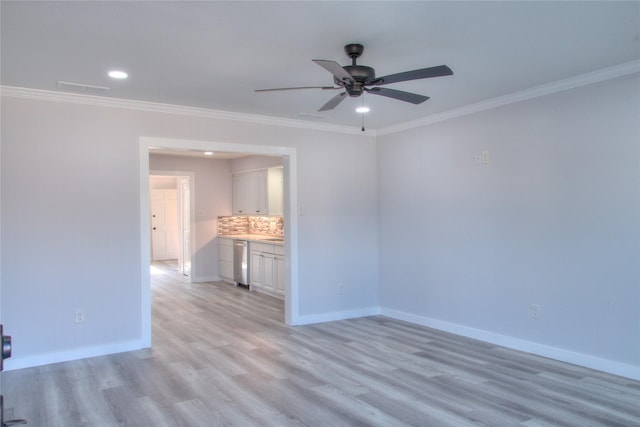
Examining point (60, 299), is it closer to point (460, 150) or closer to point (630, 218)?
point (460, 150)

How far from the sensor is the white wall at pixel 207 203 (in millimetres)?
8703

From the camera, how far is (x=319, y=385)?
3.51 meters

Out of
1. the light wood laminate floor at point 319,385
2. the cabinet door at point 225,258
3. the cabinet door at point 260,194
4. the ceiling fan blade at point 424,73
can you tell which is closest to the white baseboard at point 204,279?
the cabinet door at point 225,258

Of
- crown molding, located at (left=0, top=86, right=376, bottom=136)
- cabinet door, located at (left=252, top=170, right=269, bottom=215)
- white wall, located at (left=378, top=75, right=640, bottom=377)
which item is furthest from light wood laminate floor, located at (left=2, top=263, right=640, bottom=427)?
cabinet door, located at (left=252, top=170, right=269, bottom=215)

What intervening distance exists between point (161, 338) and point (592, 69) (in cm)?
475

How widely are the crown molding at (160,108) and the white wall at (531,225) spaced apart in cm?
108

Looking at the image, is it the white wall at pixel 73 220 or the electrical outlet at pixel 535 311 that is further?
the electrical outlet at pixel 535 311

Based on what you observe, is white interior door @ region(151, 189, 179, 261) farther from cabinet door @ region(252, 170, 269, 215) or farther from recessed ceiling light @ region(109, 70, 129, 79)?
recessed ceiling light @ region(109, 70, 129, 79)

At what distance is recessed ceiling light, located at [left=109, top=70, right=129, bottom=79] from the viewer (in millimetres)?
3537

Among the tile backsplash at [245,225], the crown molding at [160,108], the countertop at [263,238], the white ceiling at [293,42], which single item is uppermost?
the white ceiling at [293,42]

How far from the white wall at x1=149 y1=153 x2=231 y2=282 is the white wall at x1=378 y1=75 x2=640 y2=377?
4.39 metres

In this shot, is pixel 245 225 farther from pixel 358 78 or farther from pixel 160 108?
pixel 358 78

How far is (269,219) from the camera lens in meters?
8.55

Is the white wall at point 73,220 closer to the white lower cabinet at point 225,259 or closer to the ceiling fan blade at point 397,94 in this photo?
the ceiling fan blade at point 397,94
